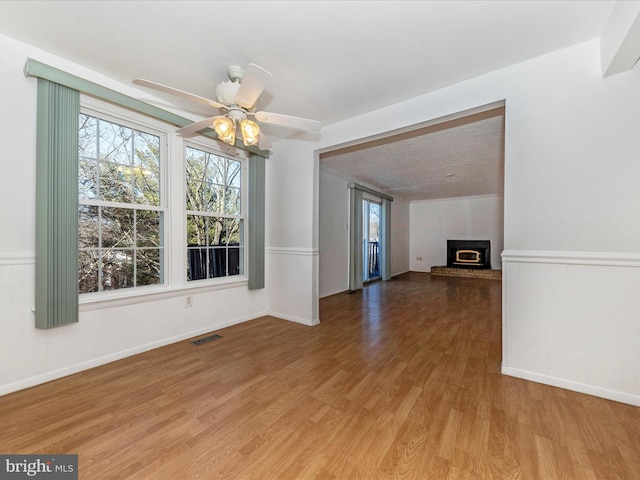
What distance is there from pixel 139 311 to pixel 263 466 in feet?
6.38

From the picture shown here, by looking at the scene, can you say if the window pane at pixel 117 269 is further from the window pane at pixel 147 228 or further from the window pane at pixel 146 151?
the window pane at pixel 146 151

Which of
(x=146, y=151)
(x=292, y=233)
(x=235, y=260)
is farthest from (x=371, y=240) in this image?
(x=146, y=151)

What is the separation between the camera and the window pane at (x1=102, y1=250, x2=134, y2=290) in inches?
93.7

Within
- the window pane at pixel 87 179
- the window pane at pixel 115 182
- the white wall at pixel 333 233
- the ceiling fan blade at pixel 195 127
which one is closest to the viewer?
the ceiling fan blade at pixel 195 127

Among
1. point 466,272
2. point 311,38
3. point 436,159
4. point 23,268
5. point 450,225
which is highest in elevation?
point 311,38

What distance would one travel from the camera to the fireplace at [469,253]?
24.5 feet

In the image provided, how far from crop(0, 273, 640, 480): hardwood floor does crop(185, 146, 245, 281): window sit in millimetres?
960

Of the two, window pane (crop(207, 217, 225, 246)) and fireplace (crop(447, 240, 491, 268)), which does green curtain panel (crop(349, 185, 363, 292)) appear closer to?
window pane (crop(207, 217, 225, 246))

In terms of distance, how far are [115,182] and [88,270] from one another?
2.66 feet

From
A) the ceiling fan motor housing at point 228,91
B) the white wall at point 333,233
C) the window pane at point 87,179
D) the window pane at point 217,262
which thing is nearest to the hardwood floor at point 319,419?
the window pane at point 217,262

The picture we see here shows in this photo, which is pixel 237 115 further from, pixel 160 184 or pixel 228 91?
pixel 160 184

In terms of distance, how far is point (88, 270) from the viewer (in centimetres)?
229

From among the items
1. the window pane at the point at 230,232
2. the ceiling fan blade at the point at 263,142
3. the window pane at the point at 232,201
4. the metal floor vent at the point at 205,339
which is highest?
the ceiling fan blade at the point at 263,142

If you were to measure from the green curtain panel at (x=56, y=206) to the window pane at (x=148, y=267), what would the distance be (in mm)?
520
